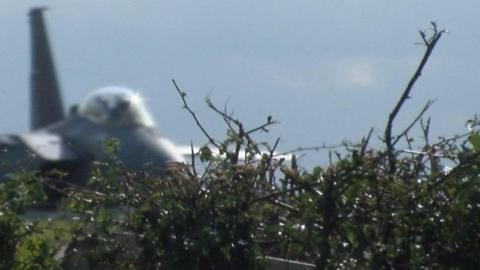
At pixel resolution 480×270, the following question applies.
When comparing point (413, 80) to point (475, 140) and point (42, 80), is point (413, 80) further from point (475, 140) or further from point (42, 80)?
point (42, 80)

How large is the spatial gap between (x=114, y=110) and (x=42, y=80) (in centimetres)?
1037

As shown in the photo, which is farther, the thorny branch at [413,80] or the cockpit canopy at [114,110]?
the cockpit canopy at [114,110]

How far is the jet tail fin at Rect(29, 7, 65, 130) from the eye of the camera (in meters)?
38.2

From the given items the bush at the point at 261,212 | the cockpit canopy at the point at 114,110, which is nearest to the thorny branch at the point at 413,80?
the bush at the point at 261,212

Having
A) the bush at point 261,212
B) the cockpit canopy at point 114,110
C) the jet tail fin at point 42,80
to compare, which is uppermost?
the jet tail fin at point 42,80

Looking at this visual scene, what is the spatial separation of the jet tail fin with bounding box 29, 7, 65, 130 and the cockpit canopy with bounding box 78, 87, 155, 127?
793cm

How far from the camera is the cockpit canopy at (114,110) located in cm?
2895

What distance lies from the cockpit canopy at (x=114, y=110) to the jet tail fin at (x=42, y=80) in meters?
7.93

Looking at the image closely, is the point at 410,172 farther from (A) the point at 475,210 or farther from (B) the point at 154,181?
(B) the point at 154,181

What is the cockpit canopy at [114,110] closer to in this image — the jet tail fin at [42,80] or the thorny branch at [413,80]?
the jet tail fin at [42,80]

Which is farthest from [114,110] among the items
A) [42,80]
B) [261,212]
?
[261,212]

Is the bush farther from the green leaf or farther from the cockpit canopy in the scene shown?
the cockpit canopy

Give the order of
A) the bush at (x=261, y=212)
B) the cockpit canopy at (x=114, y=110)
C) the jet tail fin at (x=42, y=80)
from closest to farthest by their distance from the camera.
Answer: the bush at (x=261, y=212), the cockpit canopy at (x=114, y=110), the jet tail fin at (x=42, y=80)

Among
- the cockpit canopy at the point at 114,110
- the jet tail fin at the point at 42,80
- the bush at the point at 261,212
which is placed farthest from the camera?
the jet tail fin at the point at 42,80
